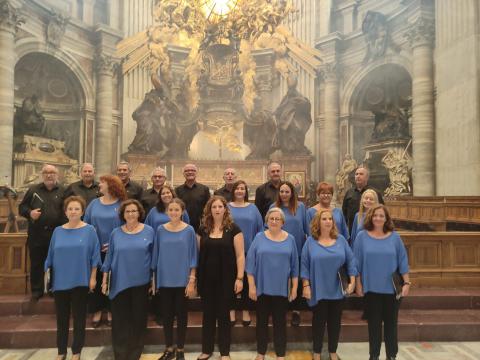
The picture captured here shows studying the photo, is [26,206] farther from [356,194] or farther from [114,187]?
[356,194]

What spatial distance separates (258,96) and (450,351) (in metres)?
16.3

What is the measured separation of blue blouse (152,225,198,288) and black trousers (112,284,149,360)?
21 cm

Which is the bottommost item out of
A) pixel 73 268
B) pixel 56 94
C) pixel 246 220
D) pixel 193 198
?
pixel 73 268

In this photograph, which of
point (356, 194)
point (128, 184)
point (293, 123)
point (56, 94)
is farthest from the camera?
point (293, 123)

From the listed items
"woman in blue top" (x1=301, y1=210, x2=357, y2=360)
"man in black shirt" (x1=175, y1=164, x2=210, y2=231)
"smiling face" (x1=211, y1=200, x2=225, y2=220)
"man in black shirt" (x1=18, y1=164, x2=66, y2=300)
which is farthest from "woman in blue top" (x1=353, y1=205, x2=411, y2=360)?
"man in black shirt" (x1=18, y1=164, x2=66, y2=300)

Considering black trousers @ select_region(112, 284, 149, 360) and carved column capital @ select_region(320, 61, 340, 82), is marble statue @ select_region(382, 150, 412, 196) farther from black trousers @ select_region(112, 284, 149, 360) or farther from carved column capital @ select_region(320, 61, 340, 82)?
black trousers @ select_region(112, 284, 149, 360)

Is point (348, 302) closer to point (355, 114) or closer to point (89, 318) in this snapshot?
point (89, 318)

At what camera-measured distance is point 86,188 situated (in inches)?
169

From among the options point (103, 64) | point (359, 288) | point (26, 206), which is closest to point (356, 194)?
point (359, 288)

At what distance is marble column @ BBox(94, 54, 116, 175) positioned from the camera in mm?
16734

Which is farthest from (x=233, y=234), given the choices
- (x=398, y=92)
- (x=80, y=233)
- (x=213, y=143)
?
(x=213, y=143)

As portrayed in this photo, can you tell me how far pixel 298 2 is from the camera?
62.4 ft

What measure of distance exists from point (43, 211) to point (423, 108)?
488 inches

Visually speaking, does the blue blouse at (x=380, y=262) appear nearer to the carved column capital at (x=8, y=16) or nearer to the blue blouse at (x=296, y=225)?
the blue blouse at (x=296, y=225)
